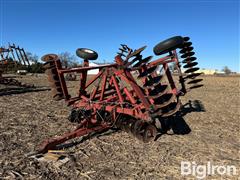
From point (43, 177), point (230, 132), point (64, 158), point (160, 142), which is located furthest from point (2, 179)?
point (230, 132)

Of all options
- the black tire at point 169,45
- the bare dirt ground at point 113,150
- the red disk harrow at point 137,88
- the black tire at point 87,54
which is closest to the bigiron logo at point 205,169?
the bare dirt ground at point 113,150

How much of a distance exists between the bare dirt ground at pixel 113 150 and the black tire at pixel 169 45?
182 cm

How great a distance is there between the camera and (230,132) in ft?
19.5

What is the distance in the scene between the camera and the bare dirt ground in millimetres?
3625

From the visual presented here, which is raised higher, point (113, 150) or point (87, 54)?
point (87, 54)

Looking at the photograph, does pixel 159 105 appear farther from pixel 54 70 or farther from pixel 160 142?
pixel 54 70

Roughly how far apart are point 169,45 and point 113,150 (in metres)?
2.34

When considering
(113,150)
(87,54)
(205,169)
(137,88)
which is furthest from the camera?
(87,54)

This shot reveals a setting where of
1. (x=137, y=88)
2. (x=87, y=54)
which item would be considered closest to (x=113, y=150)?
(x=137, y=88)

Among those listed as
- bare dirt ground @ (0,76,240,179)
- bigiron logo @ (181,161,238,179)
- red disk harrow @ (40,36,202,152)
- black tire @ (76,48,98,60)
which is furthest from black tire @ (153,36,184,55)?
bigiron logo @ (181,161,238,179)

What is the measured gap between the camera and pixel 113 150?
455 cm

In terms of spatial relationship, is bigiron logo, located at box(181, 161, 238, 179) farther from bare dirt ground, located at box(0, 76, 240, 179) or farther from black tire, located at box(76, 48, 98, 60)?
black tire, located at box(76, 48, 98, 60)

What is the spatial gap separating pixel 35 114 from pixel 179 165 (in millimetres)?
4603

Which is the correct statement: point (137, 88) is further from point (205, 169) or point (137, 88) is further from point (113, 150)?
point (205, 169)
